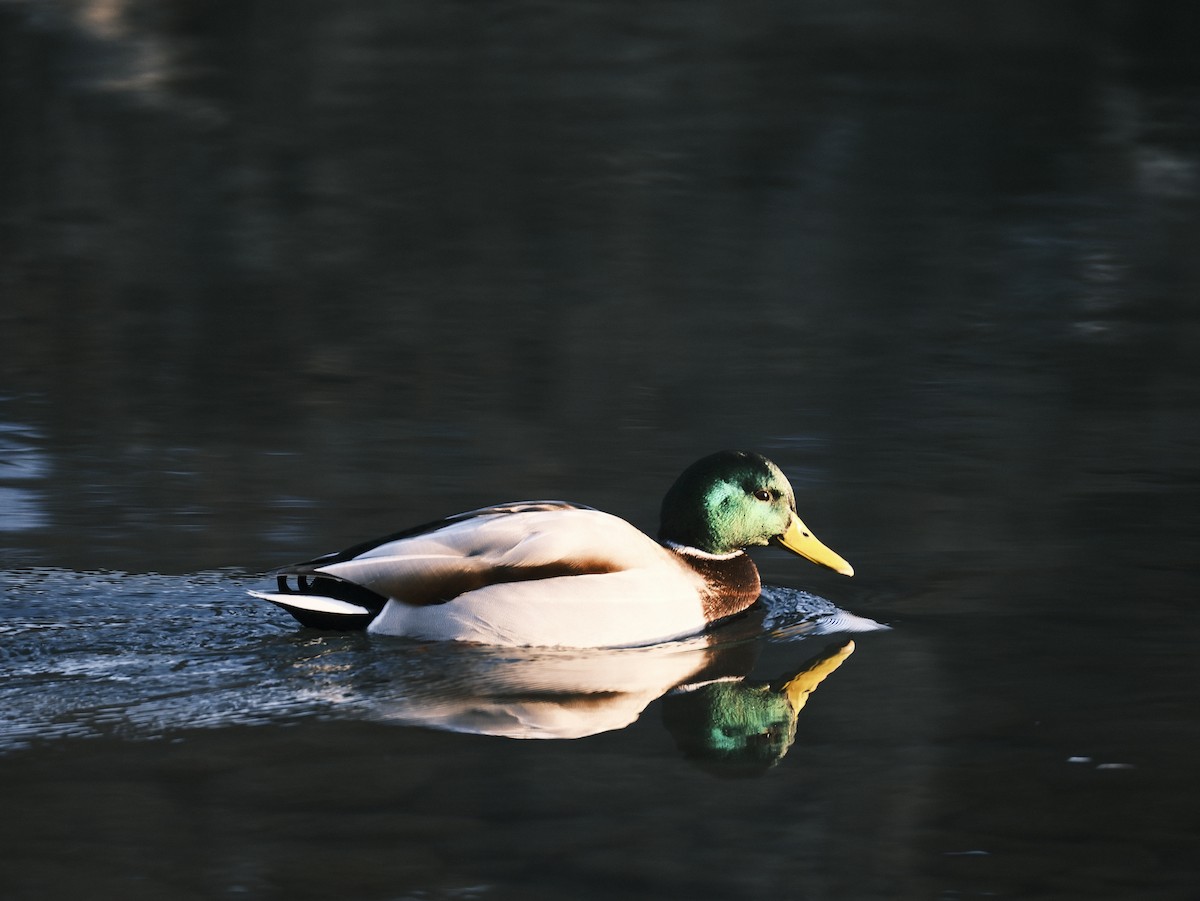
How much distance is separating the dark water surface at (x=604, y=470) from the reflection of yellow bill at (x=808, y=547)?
183 millimetres

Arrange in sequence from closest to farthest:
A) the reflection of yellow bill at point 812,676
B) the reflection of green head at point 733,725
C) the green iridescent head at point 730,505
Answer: the reflection of green head at point 733,725 < the reflection of yellow bill at point 812,676 < the green iridescent head at point 730,505

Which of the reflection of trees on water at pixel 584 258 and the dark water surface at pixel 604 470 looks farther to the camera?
the reflection of trees on water at pixel 584 258

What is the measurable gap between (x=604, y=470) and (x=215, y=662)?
3.43 metres

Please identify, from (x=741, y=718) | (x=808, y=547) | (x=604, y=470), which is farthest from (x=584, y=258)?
(x=741, y=718)

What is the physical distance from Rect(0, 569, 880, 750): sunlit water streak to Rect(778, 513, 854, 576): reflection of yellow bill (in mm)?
179

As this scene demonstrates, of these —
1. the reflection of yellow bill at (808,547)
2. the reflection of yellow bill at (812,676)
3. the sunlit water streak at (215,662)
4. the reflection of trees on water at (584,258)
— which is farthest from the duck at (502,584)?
the reflection of trees on water at (584,258)

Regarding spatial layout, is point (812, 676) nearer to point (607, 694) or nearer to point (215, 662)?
point (607, 694)

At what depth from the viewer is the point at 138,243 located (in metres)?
17.1

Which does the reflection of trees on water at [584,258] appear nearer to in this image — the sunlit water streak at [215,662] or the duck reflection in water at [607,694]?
the sunlit water streak at [215,662]

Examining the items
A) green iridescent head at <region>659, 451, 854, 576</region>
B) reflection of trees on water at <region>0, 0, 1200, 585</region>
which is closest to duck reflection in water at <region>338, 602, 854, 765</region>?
green iridescent head at <region>659, 451, 854, 576</region>

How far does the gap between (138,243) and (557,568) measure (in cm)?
1134

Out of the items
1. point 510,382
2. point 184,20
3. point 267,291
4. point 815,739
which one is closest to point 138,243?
point 267,291

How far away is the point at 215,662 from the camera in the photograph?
6445 millimetres

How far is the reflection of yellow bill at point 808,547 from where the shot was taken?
7414mm
